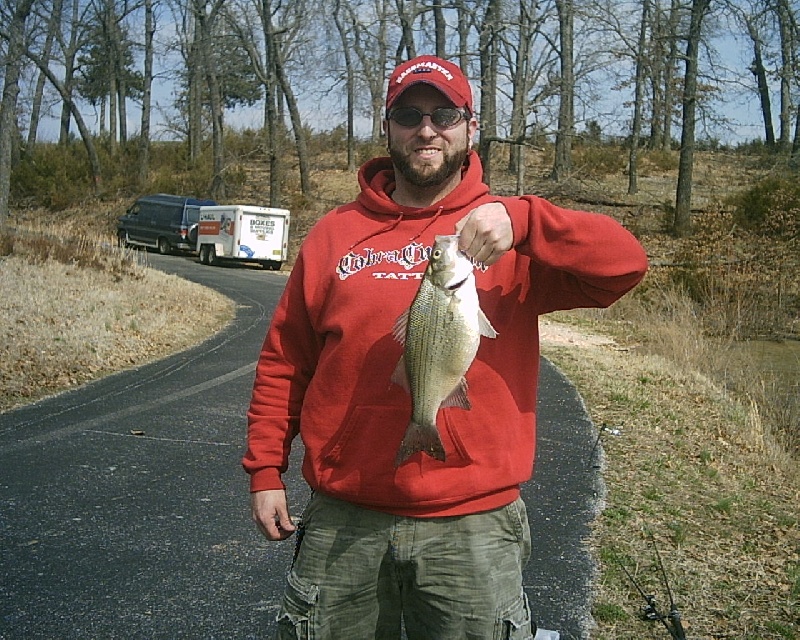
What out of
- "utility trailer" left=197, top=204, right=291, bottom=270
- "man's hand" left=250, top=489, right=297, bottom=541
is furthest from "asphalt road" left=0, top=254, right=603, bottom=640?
"utility trailer" left=197, top=204, right=291, bottom=270

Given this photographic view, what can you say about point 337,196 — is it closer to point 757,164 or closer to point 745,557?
point 757,164

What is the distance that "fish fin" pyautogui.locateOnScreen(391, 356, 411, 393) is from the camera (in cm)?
235

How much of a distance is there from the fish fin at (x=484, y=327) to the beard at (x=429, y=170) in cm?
51

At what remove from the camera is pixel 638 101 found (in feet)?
115

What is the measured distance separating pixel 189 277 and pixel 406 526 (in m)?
20.6

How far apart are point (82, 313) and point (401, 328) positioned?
424 inches

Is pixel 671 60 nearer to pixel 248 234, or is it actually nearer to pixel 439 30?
pixel 439 30

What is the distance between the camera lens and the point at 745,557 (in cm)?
500

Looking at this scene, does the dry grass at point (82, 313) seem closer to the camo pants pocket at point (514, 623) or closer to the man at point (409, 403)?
the man at point (409, 403)

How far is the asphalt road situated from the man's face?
238cm

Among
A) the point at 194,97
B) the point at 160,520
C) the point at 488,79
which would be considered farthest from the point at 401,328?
the point at 194,97

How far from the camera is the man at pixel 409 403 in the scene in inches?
94.0

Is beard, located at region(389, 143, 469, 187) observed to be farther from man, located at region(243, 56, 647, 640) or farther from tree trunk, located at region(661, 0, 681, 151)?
tree trunk, located at region(661, 0, 681, 151)

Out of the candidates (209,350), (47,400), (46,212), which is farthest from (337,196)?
(47,400)
